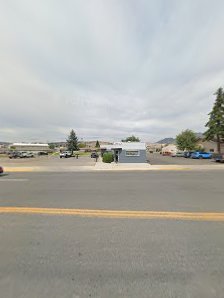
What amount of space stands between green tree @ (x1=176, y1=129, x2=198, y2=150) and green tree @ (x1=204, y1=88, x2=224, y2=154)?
780 inches

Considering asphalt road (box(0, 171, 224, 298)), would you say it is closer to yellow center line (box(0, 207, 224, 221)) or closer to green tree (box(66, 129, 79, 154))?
yellow center line (box(0, 207, 224, 221))

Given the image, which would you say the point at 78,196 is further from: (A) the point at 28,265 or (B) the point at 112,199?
(A) the point at 28,265

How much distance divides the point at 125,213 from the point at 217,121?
144 ft

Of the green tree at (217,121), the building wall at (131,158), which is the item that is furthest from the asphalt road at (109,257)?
the green tree at (217,121)

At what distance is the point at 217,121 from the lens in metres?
44.2

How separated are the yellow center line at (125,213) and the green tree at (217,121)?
42.0 metres

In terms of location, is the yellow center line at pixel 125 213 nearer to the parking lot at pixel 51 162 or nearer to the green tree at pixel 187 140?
the parking lot at pixel 51 162

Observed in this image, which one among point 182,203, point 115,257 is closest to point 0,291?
point 115,257

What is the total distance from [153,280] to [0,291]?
6.37ft

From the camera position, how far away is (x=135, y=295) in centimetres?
269

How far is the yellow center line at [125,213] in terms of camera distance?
18.6 feet

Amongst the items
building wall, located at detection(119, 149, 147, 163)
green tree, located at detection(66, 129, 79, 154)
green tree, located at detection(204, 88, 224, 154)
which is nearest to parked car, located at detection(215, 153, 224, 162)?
building wall, located at detection(119, 149, 147, 163)

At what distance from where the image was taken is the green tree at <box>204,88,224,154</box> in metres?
43.8

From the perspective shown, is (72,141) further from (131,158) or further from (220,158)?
(220,158)
